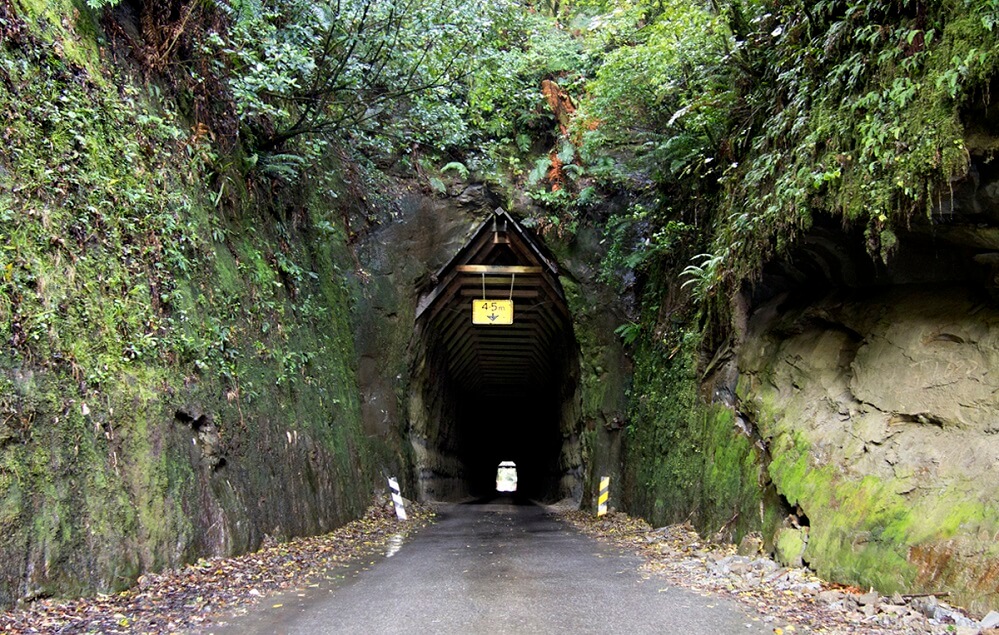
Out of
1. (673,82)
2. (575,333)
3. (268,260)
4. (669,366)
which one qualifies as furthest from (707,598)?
(575,333)

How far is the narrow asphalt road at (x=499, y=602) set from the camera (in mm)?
4074

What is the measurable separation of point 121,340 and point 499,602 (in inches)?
135

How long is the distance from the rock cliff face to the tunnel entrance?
8.48 m

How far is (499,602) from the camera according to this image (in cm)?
473

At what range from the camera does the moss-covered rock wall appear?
4.09 meters

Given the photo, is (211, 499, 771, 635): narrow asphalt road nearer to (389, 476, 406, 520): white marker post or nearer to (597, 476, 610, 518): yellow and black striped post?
(389, 476, 406, 520): white marker post

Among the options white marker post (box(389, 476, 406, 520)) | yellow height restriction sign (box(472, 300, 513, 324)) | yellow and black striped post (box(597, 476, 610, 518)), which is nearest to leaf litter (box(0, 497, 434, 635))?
white marker post (box(389, 476, 406, 520))

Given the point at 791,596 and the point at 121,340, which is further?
the point at 121,340

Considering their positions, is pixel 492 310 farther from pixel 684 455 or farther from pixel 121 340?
pixel 121 340

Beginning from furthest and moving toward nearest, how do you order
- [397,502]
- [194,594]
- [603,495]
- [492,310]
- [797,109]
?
[492,310], [603,495], [397,502], [797,109], [194,594]

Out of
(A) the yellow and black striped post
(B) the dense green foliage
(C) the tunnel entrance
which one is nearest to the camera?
(B) the dense green foliage

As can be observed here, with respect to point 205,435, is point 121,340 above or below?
above

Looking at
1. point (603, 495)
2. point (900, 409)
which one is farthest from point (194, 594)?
point (603, 495)

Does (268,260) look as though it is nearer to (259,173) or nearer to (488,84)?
(259,173)
